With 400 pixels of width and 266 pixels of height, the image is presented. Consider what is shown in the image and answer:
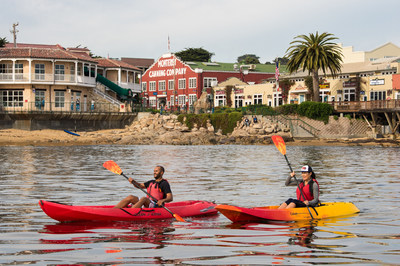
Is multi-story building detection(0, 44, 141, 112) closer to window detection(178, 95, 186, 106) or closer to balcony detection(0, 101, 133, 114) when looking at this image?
balcony detection(0, 101, 133, 114)

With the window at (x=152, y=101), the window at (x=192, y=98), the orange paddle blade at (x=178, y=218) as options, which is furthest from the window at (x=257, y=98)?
the orange paddle blade at (x=178, y=218)

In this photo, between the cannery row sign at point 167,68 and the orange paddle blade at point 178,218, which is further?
the cannery row sign at point 167,68

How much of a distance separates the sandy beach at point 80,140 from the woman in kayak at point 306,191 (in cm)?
4296

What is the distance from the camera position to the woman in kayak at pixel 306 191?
13.9 metres

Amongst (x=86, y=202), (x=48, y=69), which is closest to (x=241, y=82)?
(x=48, y=69)

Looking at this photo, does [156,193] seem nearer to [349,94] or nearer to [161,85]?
[349,94]

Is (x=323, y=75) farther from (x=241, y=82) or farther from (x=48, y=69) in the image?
(x=48, y=69)

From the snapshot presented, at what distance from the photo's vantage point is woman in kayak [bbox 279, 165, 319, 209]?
45.6 feet

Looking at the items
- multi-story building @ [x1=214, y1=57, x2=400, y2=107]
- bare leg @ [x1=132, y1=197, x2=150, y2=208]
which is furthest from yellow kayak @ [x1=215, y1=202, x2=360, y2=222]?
multi-story building @ [x1=214, y1=57, x2=400, y2=107]

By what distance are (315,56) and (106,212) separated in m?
51.6

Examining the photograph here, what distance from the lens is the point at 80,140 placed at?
5709cm

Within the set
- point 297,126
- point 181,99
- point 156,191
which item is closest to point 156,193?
point 156,191

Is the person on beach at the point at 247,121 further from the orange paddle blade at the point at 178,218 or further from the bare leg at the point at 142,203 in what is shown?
the orange paddle blade at the point at 178,218

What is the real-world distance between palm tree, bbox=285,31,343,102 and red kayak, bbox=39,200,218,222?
4947 cm
